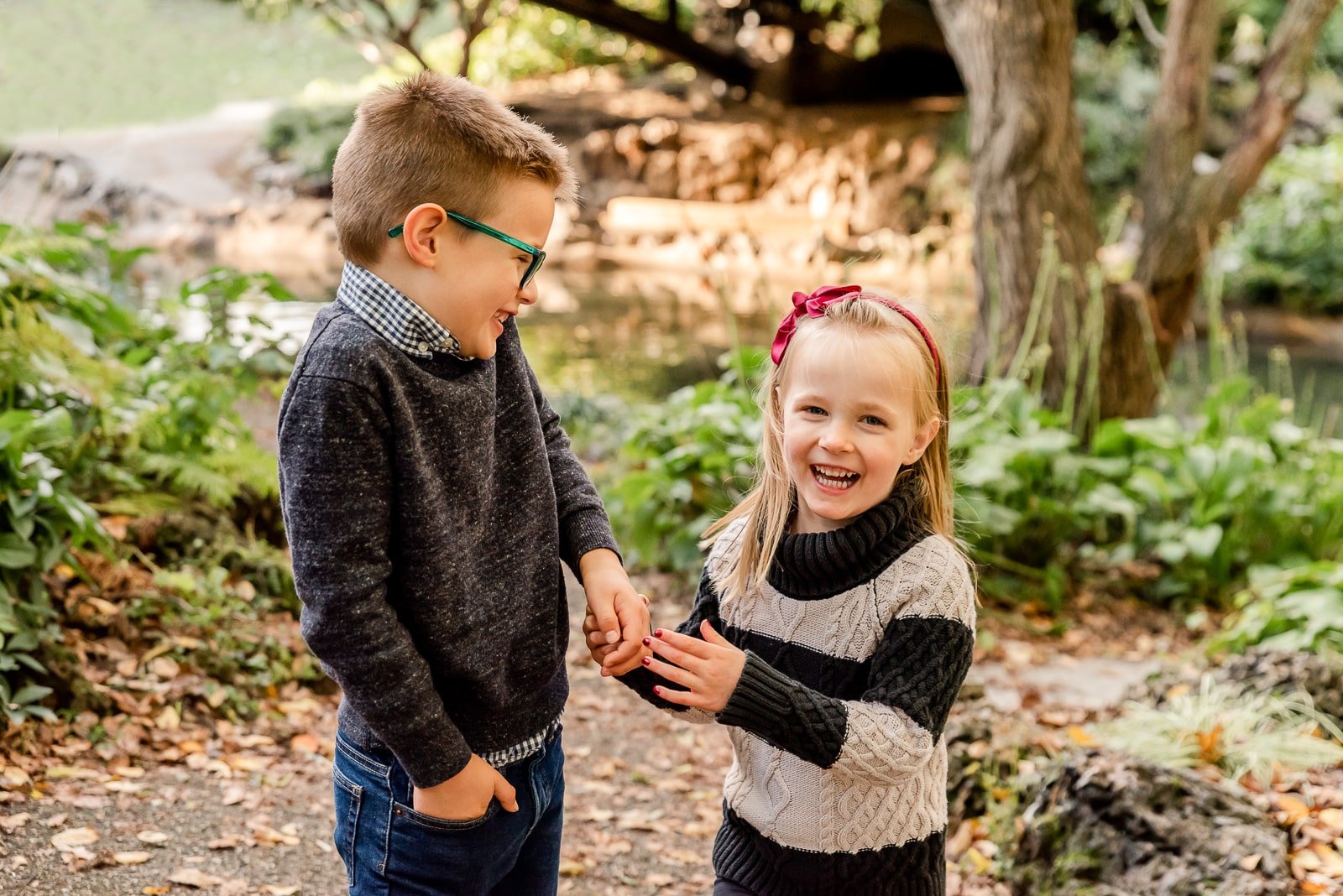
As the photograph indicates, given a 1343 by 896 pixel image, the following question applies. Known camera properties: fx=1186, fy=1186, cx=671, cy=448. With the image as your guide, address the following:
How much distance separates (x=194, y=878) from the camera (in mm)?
2430

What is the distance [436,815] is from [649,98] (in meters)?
19.0

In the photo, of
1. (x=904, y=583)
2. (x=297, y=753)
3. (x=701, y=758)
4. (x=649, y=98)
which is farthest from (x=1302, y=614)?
(x=649, y=98)

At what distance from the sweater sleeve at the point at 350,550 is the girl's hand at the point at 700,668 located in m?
0.32

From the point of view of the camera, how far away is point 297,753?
3.12 meters

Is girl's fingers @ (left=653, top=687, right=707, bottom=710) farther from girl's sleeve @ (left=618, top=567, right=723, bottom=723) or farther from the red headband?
the red headband

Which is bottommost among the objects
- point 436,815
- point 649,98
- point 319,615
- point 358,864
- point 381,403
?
point 649,98

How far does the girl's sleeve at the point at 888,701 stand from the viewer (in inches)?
60.2

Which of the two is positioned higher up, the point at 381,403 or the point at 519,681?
the point at 381,403

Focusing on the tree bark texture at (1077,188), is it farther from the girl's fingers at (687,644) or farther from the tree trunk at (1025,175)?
the girl's fingers at (687,644)

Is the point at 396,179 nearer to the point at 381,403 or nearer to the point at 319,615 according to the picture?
the point at 381,403

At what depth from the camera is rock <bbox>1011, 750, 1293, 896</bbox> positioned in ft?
7.77

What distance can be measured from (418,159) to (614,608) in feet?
2.13

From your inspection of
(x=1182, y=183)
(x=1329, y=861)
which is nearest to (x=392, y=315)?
(x=1329, y=861)

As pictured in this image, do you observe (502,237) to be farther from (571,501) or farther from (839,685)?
(839,685)
